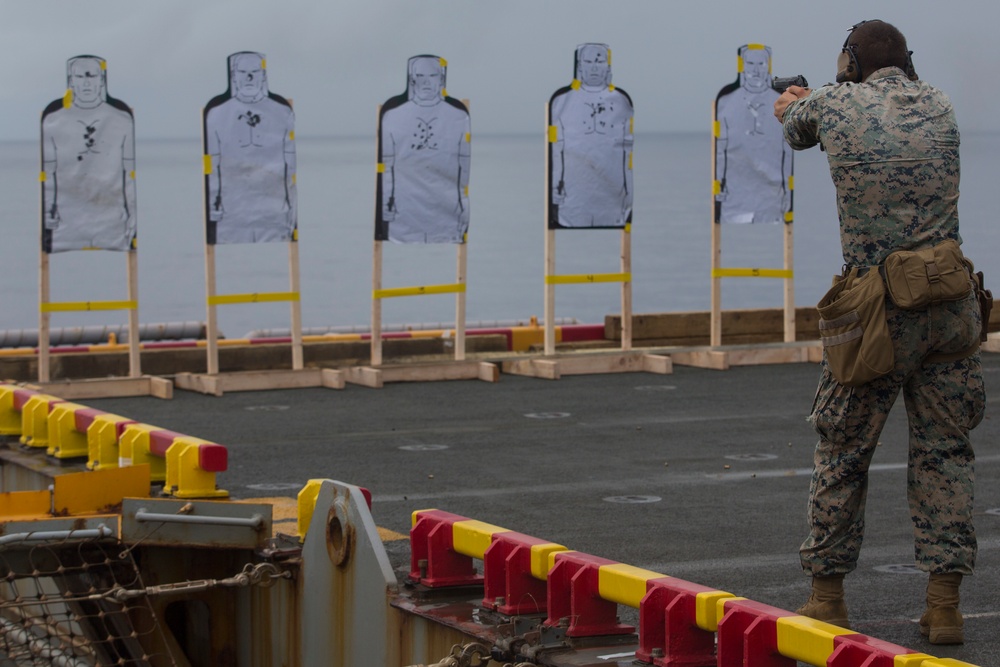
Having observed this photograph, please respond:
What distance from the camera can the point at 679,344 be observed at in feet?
53.3

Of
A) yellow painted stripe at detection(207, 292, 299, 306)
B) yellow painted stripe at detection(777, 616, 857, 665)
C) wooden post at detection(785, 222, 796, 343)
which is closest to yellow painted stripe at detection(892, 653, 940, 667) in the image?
yellow painted stripe at detection(777, 616, 857, 665)

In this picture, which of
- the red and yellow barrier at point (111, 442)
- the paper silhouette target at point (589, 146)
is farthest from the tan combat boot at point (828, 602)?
the paper silhouette target at point (589, 146)

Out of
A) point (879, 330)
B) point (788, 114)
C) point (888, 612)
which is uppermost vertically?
point (788, 114)

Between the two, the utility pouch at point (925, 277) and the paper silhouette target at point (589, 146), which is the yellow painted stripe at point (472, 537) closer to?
the utility pouch at point (925, 277)

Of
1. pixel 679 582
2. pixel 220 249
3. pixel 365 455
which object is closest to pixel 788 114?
pixel 679 582

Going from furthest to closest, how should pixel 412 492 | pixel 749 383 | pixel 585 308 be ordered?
pixel 585 308
pixel 749 383
pixel 412 492

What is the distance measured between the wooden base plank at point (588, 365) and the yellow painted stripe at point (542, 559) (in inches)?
321

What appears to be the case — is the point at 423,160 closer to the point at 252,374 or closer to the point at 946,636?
the point at 252,374

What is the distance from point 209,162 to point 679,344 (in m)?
5.41

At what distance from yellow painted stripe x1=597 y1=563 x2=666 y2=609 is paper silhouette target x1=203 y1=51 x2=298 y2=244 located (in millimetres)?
8983

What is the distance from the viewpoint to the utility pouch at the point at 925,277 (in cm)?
487

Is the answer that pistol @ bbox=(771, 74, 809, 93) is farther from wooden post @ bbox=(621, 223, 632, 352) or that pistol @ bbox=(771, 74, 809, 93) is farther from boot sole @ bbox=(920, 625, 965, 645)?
wooden post @ bbox=(621, 223, 632, 352)

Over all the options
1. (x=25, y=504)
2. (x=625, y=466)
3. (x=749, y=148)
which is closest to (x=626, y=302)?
(x=749, y=148)

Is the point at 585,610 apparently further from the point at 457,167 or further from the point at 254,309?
the point at 254,309
